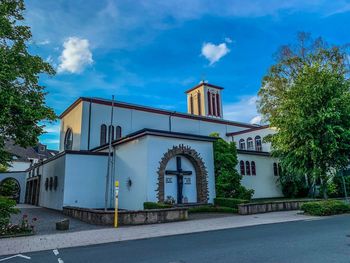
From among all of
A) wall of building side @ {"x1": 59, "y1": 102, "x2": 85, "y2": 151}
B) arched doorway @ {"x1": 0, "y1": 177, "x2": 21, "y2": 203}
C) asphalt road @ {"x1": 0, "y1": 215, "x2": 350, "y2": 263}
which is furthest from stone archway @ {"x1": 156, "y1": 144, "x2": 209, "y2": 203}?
arched doorway @ {"x1": 0, "y1": 177, "x2": 21, "y2": 203}

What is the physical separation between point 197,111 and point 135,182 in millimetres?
28194

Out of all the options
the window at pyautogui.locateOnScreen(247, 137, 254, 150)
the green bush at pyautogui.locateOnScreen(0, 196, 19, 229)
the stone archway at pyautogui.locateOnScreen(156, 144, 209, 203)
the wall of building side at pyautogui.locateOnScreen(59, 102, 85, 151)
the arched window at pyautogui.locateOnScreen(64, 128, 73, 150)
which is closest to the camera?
the green bush at pyautogui.locateOnScreen(0, 196, 19, 229)

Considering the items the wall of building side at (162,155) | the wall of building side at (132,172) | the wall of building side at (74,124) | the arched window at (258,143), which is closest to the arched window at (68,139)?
the wall of building side at (74,124)

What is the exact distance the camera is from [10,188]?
130 feet

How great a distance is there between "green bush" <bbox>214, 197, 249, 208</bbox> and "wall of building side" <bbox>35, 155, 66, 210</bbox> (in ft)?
36.5

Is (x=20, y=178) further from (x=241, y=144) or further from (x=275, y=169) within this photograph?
(x=275, y=169)

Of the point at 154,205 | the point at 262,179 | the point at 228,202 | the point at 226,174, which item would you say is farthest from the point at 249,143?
the point at 154,205

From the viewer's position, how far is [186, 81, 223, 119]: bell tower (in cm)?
4512

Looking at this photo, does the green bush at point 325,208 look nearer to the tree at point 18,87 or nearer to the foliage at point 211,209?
the foliage at point 211,209

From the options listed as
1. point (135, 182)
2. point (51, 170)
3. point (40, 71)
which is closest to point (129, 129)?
point (51, 170)

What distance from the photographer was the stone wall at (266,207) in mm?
17281

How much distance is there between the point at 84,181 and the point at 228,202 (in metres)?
10.6

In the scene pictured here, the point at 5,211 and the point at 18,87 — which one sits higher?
the point at 18,87

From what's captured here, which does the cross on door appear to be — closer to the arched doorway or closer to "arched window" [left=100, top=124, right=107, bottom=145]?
"arched window" [left=100, top=124, right=107, bottom=145]
